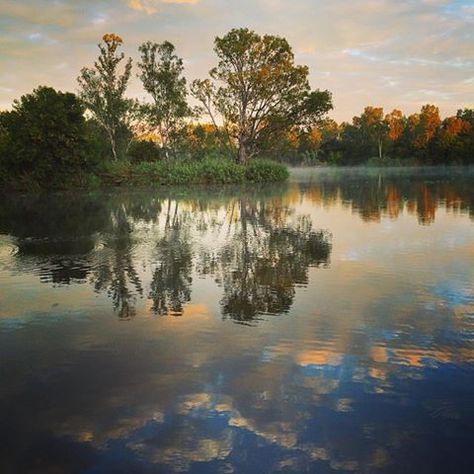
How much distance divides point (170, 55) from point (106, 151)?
974 centimetres

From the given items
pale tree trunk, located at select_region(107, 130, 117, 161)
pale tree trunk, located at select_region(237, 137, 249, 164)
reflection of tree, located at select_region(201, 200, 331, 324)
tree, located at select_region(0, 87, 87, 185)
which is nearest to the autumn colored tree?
pale tree trunk, located at select_region(237, 137, 249, 164)

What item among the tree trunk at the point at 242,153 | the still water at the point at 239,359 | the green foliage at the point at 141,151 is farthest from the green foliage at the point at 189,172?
the still water at the point at 239,359

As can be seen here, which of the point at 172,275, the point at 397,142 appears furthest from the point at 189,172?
the point at 397,142

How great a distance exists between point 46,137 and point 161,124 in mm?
14892

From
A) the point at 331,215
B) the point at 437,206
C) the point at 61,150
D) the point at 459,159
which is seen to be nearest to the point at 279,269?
the point at 331,215

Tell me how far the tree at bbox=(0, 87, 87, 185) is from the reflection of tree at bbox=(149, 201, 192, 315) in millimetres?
20121

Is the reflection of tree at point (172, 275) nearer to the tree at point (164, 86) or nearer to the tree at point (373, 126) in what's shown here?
the tree at point (164, 86)

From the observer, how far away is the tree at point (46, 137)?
30062 mm

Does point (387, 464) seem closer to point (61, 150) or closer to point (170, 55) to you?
point (61, 150)

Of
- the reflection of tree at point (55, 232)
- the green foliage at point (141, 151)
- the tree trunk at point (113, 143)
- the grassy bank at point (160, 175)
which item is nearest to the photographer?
the reflection of tree at point (55, 232)

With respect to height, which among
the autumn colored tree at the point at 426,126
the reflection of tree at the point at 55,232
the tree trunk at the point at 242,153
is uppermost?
the autumn colored tree at the point at 426,126

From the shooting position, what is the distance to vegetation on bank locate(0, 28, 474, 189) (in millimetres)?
30812

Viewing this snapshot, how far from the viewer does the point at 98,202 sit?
77.5 ft

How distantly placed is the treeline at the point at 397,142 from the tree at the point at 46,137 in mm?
26273
